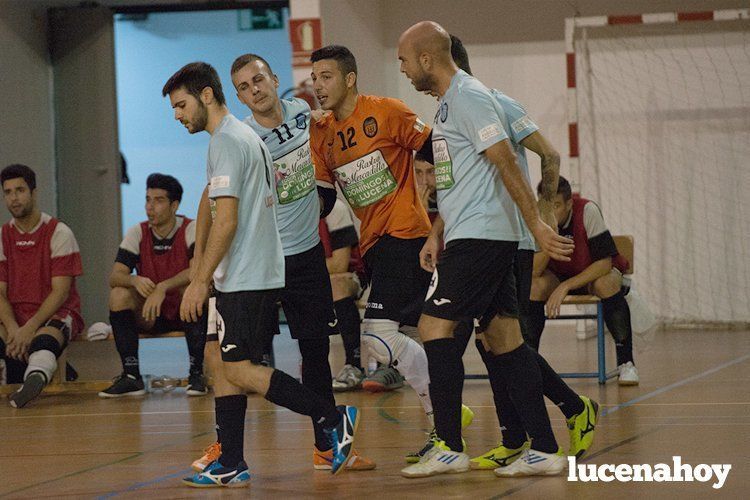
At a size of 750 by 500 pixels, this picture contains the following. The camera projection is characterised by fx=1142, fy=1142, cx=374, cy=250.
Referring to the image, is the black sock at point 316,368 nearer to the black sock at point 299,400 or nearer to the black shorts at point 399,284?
the black shorts at point 399,284

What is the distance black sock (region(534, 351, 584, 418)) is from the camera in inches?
164

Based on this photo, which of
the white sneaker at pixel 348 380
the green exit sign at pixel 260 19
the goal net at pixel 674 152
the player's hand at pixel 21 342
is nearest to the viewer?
the white sneaker at pixel 348 380

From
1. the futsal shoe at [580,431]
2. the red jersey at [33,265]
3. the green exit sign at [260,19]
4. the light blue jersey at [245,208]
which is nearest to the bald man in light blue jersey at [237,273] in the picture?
the light blue jersey at [245,208]

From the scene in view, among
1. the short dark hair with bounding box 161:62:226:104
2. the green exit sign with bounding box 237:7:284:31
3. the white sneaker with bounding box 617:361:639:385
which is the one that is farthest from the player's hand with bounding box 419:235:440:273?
the green exit sign with bounding box 237:7:284:31

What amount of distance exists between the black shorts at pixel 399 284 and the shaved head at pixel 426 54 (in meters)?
0.81

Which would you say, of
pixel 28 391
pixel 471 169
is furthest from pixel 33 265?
pixel 471 169

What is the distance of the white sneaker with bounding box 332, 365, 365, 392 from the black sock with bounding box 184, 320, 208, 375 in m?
0.84

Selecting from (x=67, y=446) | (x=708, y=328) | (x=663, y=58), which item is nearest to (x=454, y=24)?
(x=663, y=58)

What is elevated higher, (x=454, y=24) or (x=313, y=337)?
(x=454, y=24)

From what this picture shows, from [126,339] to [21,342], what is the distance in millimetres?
627

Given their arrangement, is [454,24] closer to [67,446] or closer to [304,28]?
[304,28]

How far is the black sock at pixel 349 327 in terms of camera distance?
23.5ft

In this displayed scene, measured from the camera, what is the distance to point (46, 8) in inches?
472

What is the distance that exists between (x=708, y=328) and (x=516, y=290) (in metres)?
6.84
